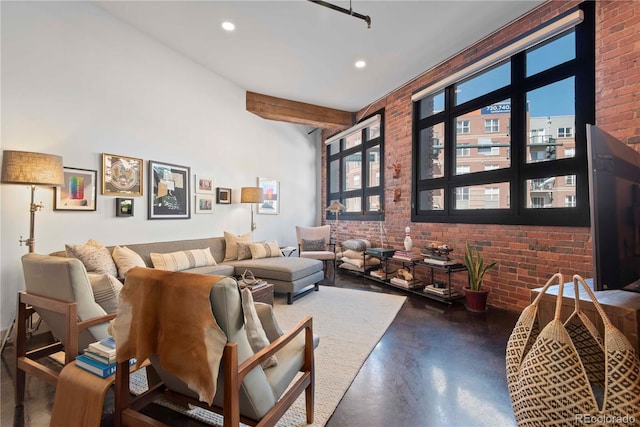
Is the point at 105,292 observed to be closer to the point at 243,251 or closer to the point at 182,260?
the point at 182,260

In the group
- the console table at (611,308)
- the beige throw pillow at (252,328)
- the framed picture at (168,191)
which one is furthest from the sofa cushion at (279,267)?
the console table at (611,308)

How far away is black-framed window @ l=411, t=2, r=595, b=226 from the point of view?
2.86 meters

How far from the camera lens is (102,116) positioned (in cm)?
332

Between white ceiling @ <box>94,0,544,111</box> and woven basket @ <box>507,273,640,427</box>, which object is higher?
white ceiling @ <box>94,0,544,111</box>

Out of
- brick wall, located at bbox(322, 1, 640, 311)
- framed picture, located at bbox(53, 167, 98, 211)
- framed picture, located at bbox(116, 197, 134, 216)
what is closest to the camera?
brick wall, located at bbox(322, 1, 640, 311)

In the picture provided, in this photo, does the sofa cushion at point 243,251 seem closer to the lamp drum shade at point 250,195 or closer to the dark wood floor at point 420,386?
the lamp drum shade at point 250,195

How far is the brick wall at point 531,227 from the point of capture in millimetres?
2502

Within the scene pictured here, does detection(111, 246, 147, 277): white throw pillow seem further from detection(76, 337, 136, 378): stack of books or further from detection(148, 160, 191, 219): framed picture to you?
detection(76, 337, 136, 378): stack of books

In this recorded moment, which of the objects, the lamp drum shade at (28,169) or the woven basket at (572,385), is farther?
the lamp drum shade at (28,169)

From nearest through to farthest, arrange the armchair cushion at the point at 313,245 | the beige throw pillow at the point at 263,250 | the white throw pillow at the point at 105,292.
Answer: the white throw pillow at the point at 105,292, the beige throw pillow at the point at 263,250, the armchair cushion at the point at 313,245

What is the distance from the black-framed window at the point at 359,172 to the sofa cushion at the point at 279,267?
6.83ft

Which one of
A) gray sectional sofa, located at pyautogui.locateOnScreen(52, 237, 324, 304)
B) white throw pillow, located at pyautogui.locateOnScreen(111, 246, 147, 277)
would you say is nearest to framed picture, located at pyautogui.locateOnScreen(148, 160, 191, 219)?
gray sectional sofa, located at pyautogui.locateOnScreen(52, 237, 324, 304)

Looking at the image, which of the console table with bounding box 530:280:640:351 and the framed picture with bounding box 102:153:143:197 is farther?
the framed picture with bounding box 102:153:143:197

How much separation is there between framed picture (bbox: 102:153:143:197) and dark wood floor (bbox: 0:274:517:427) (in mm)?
1788
